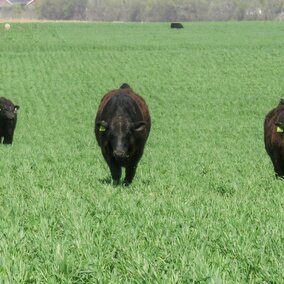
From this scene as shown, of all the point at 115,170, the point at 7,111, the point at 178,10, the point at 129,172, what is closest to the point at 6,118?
the point at 7,111

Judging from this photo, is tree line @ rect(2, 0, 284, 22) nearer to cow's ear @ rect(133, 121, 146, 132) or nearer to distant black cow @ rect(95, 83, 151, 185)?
distant black cow @ rect(95, 83, 151, 185)

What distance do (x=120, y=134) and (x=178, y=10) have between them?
558ft

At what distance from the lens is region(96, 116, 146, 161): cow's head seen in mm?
10180

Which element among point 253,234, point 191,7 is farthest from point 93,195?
point 191,7

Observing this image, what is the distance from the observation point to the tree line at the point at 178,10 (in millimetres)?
172250

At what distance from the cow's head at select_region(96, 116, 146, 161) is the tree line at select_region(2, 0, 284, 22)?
162m

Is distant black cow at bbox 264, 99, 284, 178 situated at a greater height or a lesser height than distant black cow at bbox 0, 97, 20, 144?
greater

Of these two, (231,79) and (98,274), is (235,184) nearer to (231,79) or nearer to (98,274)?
(98,274)

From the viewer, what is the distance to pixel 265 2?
177000 millimetres

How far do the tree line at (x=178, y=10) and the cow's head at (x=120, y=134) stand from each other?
162214 mm

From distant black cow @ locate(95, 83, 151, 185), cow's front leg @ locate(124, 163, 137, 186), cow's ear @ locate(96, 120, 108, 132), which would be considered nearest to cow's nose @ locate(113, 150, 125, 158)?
distant black cow @ locate(95, 83, 151, 185)

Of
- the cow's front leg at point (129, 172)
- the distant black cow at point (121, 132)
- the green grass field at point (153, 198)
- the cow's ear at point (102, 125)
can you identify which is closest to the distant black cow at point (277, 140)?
the green grass field at point (153, 198)

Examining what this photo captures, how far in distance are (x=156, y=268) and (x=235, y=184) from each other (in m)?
6.22

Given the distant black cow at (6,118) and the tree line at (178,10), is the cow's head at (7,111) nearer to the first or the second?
the distant black cow at (6,118)
